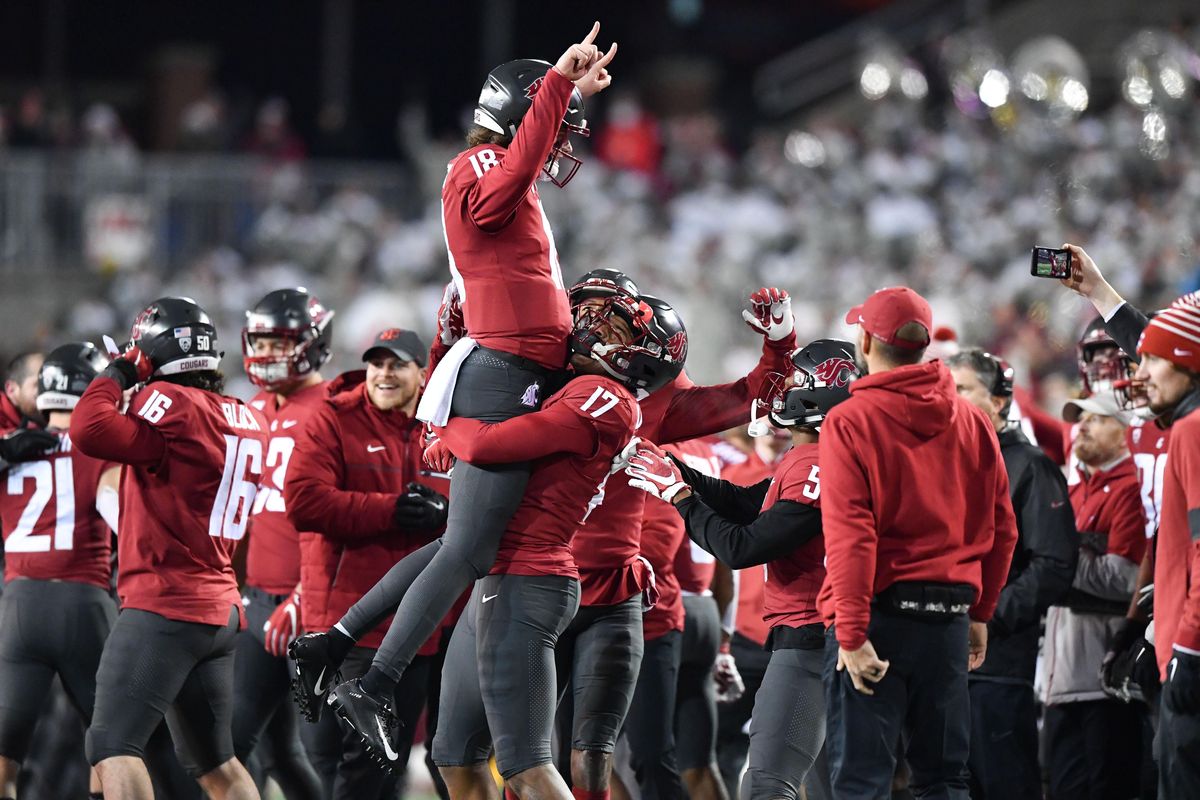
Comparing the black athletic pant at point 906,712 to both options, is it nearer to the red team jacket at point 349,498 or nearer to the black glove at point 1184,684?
the black glove at point 1184,684

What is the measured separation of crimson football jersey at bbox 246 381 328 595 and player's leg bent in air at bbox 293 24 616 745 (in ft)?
6.37

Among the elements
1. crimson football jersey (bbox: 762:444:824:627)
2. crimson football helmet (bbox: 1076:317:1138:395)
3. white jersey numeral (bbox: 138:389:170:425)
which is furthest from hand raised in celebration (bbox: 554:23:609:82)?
crimson football helmet (bbox: 1076:317:1138:395)

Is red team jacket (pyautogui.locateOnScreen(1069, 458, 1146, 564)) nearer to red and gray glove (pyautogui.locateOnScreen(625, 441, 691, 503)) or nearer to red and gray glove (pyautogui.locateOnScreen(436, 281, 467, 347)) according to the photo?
red and gray glove (pyautogui.locateOnScreen(625, 441, 691, 503))

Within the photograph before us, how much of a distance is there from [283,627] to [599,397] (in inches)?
90.2

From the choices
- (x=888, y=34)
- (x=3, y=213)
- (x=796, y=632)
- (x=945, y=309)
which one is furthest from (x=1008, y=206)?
(x=796, y=632)

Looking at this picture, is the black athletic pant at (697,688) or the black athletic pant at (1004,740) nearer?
the black athletic pant at (1004,740)

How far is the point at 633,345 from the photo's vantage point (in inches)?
230

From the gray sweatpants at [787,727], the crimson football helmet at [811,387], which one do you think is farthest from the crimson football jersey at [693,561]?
the gray sweatpants at [787,727]

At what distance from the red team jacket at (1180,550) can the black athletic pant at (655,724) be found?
198 centimetres

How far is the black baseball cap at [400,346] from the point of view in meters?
7.16

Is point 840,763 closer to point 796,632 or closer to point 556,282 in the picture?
point 796,632

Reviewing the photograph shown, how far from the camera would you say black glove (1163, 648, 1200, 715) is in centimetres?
517

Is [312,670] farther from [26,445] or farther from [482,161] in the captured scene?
[26,445]

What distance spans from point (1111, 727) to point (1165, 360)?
7.21ft
